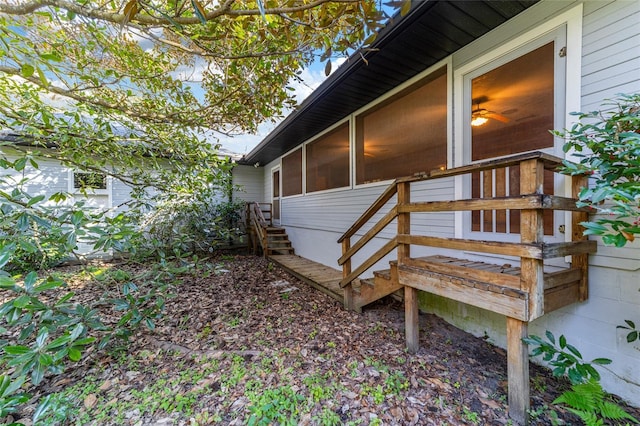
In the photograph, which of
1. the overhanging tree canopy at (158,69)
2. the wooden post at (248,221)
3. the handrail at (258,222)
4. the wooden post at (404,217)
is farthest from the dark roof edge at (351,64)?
the wooden post at (248,221)

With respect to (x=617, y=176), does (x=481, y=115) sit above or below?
above

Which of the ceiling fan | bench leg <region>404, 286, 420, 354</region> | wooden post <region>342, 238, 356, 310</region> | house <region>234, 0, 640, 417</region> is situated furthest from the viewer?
wooden post <region>342, 238, 356, 310</region>

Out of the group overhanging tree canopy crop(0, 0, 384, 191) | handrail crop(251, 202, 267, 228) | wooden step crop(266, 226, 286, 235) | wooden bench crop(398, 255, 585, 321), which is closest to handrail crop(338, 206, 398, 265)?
wooden bench crop(398, 255, 585, 321)

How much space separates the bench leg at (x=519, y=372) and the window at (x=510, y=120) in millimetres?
1249

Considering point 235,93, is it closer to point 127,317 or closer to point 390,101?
point 390,101

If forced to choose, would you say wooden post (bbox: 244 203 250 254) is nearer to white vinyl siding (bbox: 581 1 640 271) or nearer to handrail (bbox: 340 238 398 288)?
handrail (bbox: 340 238 398 288)

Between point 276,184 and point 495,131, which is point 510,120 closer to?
point 495,131

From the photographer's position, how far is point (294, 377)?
7.47 ft

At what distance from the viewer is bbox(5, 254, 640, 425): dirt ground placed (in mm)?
1887

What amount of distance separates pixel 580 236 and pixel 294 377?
2772 mm

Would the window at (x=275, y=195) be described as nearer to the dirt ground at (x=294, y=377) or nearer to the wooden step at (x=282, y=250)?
the wooden step at (x=282, y=250)

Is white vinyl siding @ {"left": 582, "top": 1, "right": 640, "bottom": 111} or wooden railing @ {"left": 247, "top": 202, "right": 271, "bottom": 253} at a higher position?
white vinyl siding @ {"left": 582, "top": 1, "right": 640, "bottom": 111}

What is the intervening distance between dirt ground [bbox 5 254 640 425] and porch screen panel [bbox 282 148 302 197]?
4690 mm

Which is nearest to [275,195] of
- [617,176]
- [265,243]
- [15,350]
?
[265,243]
